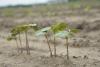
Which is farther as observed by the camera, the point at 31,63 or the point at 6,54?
the point at 6,54

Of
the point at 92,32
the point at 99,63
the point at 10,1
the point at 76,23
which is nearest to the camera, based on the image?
the point at 99,63

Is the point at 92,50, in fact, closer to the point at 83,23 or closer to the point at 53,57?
the point at 53,57

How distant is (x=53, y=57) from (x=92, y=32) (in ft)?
14.9

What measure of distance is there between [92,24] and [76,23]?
879 millimetres

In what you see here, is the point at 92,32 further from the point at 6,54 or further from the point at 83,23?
the point at 6,54

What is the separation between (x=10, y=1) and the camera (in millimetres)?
20875

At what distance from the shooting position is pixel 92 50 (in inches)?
267

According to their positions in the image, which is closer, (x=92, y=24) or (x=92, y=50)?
(x=92, y=50)

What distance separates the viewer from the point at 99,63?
17.2ft

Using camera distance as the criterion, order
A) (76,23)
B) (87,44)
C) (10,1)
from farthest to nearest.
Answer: (10,1), (76,23), (87,44)

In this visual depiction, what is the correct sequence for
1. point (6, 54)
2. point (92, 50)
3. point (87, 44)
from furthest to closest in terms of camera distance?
point (87, 44) → point (92, 50) → point (6, 54)

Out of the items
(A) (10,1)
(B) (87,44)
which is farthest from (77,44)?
(A) (10,1)

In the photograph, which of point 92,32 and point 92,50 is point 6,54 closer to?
point 92,50

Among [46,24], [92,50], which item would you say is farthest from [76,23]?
[92,50]
